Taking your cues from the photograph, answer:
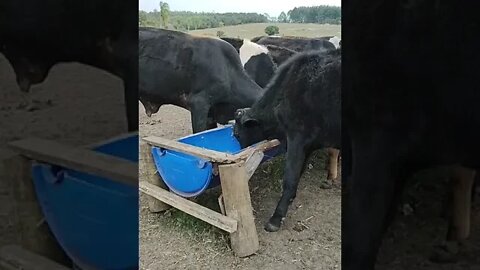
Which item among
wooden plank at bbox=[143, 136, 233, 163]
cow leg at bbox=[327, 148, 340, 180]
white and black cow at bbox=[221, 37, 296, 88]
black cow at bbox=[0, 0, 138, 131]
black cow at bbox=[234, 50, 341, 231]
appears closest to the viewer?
black cow at bbox=[0, 0, 138, 131]

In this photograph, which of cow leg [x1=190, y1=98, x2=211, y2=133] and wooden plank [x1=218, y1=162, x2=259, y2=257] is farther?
cow leg [x1=190, y1=98, x2=211, y2=133]

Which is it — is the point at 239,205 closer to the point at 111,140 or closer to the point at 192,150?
the point at 192,150

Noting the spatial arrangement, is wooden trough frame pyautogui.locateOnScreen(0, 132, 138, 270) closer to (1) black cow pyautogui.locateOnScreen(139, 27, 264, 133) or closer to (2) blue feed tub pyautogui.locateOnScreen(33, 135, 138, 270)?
(2) blue feed tub pyautogui.locateOnScreen(33, 135, 138, 270)

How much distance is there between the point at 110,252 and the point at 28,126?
8.0 inches

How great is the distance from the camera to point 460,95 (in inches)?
20.2

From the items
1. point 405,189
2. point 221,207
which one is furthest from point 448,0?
point 221,207

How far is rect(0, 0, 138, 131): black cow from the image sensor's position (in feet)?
2.31

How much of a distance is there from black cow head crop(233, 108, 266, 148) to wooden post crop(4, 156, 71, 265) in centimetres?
120

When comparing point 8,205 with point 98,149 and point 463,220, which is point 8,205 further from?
point 463,220

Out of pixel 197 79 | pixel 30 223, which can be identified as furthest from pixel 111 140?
pixel 197 79

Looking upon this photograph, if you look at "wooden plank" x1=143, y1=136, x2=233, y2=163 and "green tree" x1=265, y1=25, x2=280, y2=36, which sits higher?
"green tree" x1=265, y1=25, x2=280, y2=36

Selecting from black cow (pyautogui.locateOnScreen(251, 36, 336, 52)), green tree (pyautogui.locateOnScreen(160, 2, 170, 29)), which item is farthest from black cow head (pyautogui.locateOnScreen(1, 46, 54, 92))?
black cow (pyautogui.locateOnScreen(251, 36, 336, 52))

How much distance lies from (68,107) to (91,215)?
0.49ft

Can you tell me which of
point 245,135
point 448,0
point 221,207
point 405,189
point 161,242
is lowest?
point 161,242
